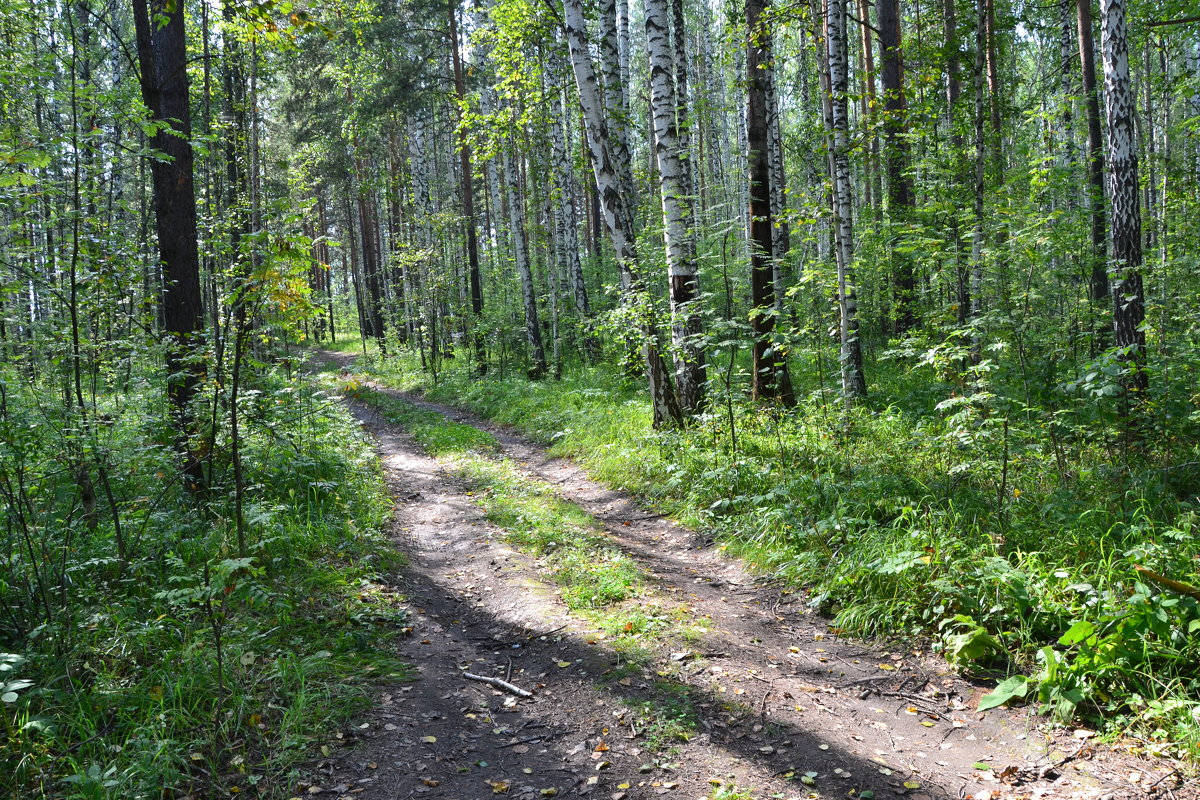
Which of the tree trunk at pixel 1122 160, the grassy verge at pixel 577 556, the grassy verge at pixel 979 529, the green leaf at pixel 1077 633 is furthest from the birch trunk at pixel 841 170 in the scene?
the green leaf at pixel 1077 633

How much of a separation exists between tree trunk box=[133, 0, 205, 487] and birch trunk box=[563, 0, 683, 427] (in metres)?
4.89

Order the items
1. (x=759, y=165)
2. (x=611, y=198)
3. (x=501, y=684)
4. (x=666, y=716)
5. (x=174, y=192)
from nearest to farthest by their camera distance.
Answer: (x=666, y=716), (x=501, y=684), (x=174, y=192), (x=759, y=165), (x=611, y=198)

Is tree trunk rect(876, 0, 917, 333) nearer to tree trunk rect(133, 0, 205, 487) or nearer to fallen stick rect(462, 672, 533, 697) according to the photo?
fallen stick rect(462, 672, 533, 697)

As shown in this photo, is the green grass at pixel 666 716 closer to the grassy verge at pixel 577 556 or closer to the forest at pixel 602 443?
the grassy verge at pixel 577 556

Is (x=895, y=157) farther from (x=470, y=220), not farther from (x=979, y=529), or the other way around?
(x=470, y=220)

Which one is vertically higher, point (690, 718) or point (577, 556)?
point (577, 556)

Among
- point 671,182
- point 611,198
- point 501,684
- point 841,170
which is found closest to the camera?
point 501,684

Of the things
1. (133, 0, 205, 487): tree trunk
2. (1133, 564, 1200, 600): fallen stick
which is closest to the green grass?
(1133, 564, 1200, 600): fallen stick

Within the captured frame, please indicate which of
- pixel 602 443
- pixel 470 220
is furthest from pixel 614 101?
pixel 470 220

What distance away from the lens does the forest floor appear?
3178 mm

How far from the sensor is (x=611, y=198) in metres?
9.66

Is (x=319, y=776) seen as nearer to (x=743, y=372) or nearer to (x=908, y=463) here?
Result: (x=908, y=463)

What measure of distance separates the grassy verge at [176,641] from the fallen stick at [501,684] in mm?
411

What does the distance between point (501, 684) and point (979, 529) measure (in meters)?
3.76
